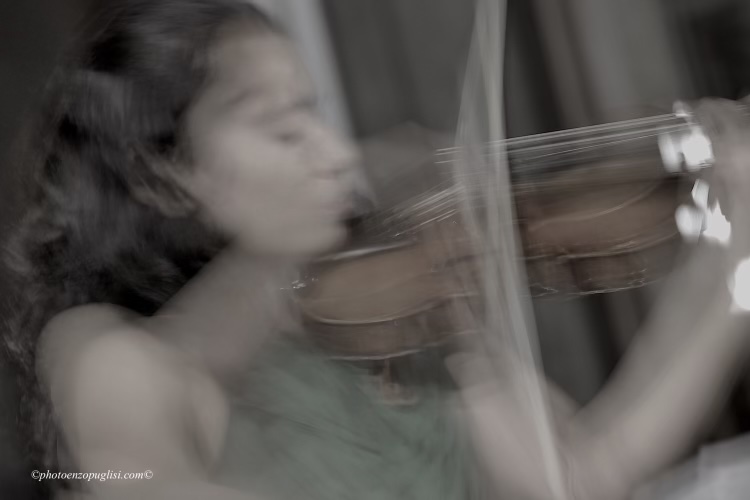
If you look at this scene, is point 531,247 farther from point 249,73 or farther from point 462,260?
point 249,73

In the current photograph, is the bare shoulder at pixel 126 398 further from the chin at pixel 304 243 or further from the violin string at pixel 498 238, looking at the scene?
the violin string at pixel 498 238

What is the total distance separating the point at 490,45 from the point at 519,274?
0.61 ft

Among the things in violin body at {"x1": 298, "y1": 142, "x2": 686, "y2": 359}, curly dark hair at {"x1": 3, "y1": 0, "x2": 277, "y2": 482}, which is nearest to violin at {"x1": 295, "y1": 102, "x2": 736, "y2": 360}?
violin body at {"x1": 298, "y1": 142, "x2": 686, "y2": 359}

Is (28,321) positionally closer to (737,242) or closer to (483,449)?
(483,449)

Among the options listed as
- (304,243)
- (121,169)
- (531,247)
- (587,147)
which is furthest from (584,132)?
(121,169)

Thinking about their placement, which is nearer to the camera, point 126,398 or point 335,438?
point 126,398

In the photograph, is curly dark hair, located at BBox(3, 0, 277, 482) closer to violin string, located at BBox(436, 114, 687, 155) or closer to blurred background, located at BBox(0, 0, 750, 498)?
blurred background, located at BBox(0, 0, 750, 498)

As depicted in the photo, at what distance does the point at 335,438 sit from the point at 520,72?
1.38 feet

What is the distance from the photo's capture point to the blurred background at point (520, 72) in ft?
2.05

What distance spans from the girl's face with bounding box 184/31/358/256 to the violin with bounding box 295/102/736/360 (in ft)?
0.12

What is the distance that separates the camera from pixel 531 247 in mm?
558

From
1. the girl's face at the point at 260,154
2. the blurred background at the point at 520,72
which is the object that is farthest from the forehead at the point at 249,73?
the blurred background at the point at 520,72

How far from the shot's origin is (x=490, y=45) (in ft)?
1.96

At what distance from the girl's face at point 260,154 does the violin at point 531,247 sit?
0.12 ft
